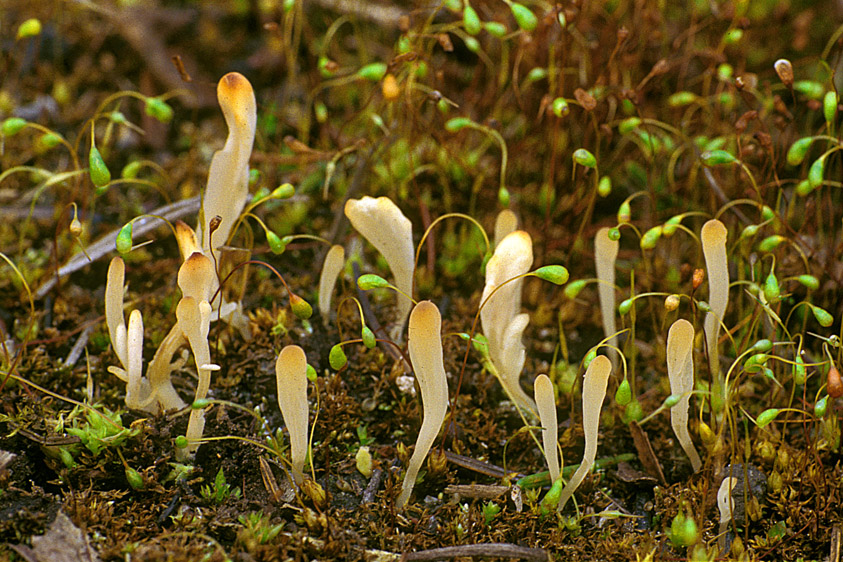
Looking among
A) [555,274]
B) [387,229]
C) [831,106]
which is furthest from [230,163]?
[831,106]

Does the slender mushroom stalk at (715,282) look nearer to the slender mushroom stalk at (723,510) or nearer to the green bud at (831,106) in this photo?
the slender mushroom stalk at (723,510)

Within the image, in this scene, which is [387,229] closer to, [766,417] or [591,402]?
[591,402]

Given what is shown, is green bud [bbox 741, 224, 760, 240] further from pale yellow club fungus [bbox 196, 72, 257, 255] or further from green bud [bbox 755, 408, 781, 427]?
pale yellow club fungus [bbox 196, 72, 257, 255]

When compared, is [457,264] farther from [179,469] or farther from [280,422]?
[179,469]

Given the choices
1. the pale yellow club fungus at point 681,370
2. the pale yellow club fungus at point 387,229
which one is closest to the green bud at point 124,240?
the pale yellow club fungus at point 387,229

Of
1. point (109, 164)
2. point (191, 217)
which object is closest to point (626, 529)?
point (191, 217)

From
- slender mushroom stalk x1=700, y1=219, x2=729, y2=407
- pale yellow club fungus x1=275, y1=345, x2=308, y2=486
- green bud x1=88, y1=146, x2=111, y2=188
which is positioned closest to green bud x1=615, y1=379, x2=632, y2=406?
slender mushroom stalk x1=700, y1=219, x2=729, y2=407
